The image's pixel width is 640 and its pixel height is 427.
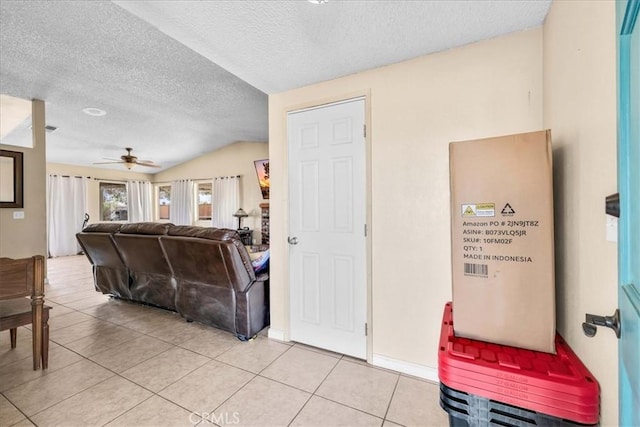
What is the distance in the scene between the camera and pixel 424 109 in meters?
1.84

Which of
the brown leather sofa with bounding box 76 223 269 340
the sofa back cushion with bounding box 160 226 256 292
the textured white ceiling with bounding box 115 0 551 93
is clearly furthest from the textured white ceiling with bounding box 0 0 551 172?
the brown leather sofa with bounding box 76 223 269 340

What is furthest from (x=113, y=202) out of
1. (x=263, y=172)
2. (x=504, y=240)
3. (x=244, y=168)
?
(x=504, y=240)

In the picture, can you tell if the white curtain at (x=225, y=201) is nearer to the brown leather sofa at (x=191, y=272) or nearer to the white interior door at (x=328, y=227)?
the brown leather sofa at (x=191, y=272)

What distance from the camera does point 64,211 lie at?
6809mm

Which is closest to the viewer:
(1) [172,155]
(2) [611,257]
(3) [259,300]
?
(2) [611,257]

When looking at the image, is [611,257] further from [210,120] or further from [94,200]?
[94,200]

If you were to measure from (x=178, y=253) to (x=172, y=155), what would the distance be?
5.58m

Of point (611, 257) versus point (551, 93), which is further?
point (551, 93)

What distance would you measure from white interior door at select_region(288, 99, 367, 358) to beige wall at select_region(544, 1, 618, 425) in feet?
3.73

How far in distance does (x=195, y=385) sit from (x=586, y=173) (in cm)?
232

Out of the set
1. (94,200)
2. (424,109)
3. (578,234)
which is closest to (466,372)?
(578,234)

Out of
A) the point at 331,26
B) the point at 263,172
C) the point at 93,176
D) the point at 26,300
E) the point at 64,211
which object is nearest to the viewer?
the point at 331,26

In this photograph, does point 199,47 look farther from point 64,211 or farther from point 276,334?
point 64,211

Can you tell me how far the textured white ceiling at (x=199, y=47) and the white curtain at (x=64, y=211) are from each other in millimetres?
2533
